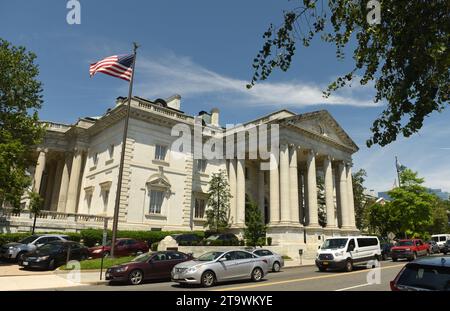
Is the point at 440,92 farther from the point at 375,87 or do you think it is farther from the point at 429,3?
the point at 429,3

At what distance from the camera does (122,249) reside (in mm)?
25312

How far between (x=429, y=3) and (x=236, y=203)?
124 ft

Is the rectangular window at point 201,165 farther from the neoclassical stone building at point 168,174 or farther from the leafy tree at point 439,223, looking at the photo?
the leafy tree at point 439,223

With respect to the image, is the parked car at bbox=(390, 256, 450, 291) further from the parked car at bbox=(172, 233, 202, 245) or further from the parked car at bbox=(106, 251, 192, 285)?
the parked car at bbox=(172, 233, 202, 245)

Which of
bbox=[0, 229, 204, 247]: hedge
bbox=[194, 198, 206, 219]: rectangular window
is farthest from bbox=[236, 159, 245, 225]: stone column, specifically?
bbox=[0, 229, 204, 247]: hedge

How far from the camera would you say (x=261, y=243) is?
113 ft

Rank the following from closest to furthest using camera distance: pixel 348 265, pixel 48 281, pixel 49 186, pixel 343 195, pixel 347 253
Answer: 1. pixel 48 281
2. pixel 348 265
3. pixel 347 253
4. pixel 343 195
5. pixel 49 186

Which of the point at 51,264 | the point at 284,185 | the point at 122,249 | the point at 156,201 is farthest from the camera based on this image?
the point at 284,185

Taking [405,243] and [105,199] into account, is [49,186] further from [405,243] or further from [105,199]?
[405,243]

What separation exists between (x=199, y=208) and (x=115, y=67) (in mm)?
21314

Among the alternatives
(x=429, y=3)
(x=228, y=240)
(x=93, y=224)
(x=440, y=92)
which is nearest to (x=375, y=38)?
(x=429, y=3)

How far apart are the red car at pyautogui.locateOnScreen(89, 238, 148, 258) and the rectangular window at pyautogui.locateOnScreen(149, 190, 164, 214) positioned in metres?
8.99

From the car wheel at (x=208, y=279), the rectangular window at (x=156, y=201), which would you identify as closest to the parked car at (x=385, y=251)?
the rectangular window at (x=156, y=201)

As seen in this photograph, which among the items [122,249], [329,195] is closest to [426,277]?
[122,249]
